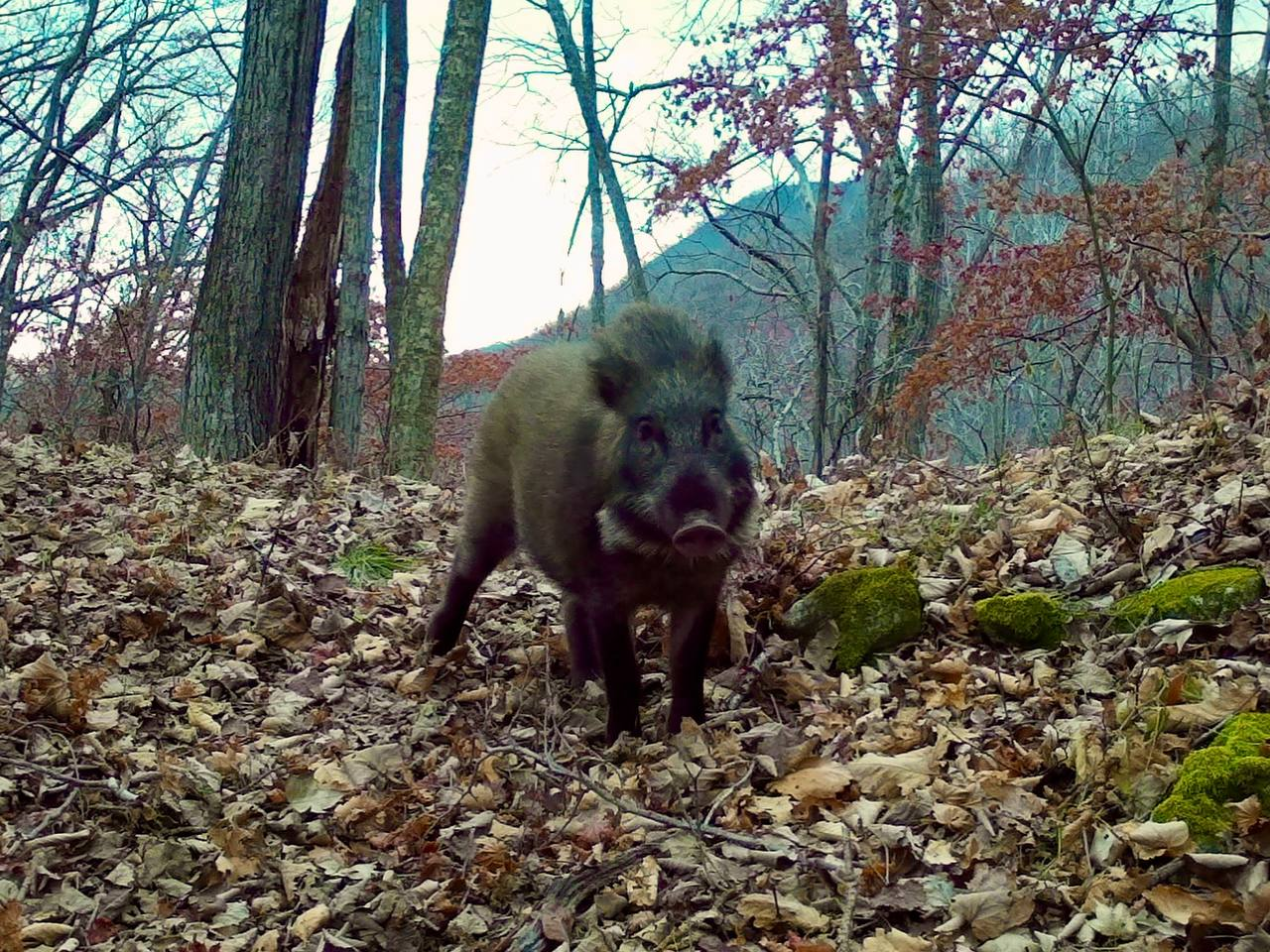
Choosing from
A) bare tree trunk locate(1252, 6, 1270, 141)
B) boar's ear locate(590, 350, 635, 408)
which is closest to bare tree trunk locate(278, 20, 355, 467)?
boar's ear locate(590, 350, 635, 408)

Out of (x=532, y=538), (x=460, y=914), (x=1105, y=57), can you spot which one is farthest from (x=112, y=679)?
(x=1105, y=57)

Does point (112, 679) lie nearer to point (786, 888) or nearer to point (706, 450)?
point (706, 450)

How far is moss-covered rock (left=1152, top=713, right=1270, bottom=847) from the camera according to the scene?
268 cm

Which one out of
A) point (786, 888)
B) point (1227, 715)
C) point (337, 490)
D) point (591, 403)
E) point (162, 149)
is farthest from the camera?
point (162, 149)

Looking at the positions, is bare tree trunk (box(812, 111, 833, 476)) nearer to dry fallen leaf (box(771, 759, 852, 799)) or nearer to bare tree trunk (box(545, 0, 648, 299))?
bare tree trunk (box(545, 0, 648, 299))

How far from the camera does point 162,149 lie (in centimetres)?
1842

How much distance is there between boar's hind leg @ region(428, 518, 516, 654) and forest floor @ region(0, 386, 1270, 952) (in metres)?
0.16

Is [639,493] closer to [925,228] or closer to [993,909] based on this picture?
[993,909]

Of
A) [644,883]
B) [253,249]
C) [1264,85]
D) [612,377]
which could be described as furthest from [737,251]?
[644,883]

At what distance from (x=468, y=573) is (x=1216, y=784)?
10.4 ft

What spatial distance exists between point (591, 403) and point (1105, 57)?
302 inches

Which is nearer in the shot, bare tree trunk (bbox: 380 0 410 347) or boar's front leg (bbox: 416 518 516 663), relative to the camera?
boar's front leg (bbox: 416 518 516 663)

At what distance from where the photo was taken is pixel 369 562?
19.9 ft

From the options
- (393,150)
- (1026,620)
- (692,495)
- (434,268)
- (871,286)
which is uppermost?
(393,150)
